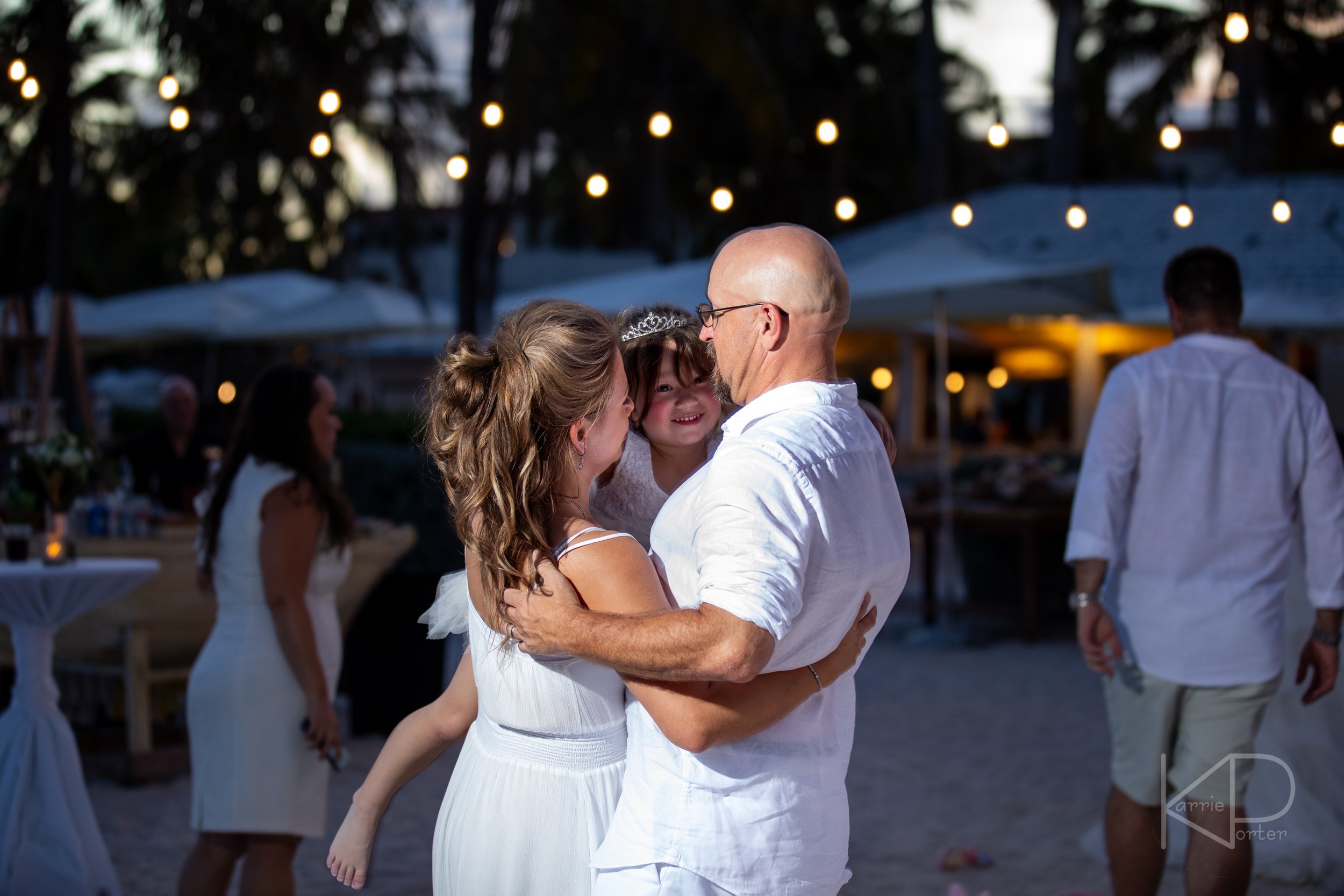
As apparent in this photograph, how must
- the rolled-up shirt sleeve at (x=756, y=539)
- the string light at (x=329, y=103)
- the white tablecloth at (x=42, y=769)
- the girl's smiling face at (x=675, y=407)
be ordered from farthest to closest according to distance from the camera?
the string light at (x=329, y=103) < the white tablecloth at (x=42, y=769) < the girl's smiling face at (x=675, y=407) < the rolled-up shirt sleeve at (x=756, y=539)

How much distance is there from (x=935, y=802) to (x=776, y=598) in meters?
4.03

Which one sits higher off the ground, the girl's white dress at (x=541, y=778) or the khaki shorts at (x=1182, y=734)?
the girl's white dress at (x=541, y=778)

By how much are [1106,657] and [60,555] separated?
334 cm

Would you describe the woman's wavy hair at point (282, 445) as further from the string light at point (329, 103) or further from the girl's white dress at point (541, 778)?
the string light at point (329, 103)

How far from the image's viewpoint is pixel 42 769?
3711 mm

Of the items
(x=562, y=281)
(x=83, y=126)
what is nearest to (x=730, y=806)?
(x=83, y=126)

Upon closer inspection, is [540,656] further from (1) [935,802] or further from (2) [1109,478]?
(1) [935,802]

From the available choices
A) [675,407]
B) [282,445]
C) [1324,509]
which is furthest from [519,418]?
[1324,509]

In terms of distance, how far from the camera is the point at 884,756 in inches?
239

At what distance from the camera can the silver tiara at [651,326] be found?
240 cm

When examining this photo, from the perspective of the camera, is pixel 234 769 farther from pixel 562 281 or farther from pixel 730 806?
pixel 562 281

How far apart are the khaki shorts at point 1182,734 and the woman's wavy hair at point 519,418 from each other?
219 centimetres
